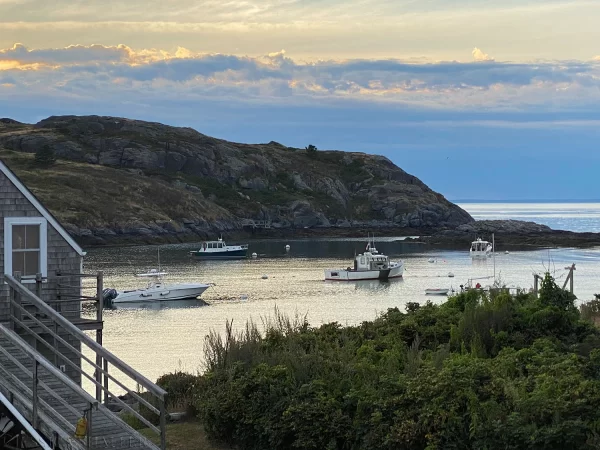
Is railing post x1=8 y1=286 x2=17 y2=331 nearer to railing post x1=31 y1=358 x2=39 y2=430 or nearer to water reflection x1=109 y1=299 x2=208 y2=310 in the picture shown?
railing post x1=31 y1=358 x2=39 y2=430

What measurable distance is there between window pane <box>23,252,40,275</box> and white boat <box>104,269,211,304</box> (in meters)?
53.7

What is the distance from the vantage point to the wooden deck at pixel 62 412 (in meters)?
13.1

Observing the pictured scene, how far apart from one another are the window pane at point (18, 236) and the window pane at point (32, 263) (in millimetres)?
286

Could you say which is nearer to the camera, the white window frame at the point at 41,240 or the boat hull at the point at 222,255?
the white window frame at the point at 41,240

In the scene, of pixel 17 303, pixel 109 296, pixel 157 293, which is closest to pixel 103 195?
pixel 109 296

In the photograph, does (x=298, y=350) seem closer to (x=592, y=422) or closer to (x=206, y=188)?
(x=592, y=422)

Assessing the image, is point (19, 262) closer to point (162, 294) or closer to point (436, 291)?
point (162, 294)

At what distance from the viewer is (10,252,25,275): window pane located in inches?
781

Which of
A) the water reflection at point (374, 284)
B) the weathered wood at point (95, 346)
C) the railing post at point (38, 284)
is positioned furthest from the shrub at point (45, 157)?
the weathered wood at point (95, 346)

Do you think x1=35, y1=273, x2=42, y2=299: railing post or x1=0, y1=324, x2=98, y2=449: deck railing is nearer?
x1=0, y1=324, x2=98, y2=449: deck railing

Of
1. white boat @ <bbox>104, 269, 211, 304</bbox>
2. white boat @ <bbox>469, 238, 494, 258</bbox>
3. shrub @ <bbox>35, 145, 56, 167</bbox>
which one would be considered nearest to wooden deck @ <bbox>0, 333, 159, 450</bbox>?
white boat @ <bbox>104, 269, 211, 304</bbox>

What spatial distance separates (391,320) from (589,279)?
2834 inches

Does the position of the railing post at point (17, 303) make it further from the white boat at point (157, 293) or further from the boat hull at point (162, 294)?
the boat hull at point (162, 294)

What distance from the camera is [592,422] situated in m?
12.4
